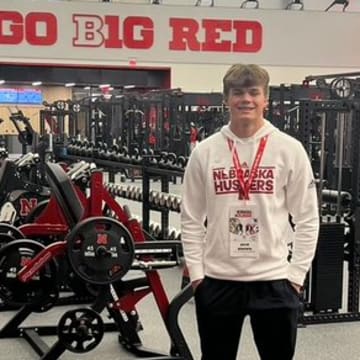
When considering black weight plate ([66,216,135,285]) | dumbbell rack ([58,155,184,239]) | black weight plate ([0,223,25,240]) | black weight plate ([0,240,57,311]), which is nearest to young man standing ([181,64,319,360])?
black weight plate ([66,216,135,285])

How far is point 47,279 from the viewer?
13.7 feet

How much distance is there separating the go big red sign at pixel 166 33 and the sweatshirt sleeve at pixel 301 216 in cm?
657

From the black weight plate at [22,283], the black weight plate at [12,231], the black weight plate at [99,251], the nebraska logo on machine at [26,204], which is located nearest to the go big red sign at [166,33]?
the nebraska logo on machine at [26,204]

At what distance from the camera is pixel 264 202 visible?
88.7 inches

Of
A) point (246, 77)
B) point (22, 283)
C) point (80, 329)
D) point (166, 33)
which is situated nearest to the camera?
point (246, 77)

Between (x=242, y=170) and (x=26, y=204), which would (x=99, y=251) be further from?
(x=26, y=204)

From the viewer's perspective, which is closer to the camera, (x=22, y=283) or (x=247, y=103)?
(x=247, y=103)

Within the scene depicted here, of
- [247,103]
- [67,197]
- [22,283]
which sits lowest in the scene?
[22,283]

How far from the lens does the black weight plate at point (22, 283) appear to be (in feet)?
13.5

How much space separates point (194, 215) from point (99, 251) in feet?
4.24

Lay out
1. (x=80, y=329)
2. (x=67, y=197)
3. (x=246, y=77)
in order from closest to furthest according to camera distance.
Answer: (x=246, y=77), (x=80, y=329), (x=67, y=197)

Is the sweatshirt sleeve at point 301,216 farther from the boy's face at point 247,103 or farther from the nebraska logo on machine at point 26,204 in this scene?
the nebraska logo on machine at point 26,204

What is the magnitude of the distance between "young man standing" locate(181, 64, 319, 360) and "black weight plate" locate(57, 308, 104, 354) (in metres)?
1.51

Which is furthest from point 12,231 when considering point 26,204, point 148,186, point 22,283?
point 148,186
